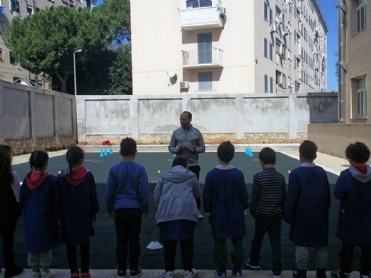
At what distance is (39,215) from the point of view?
391cm

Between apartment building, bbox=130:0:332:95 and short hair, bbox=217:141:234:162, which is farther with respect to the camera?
apartment building, bbox=130:0:332:95

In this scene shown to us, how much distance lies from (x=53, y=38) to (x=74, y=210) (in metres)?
34.6

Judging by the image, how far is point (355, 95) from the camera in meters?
17.5

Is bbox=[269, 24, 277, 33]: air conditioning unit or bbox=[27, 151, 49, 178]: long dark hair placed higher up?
bbox=[269, 24, 277, 33]: air conditioning unit

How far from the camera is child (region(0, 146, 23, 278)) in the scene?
4.10 metres

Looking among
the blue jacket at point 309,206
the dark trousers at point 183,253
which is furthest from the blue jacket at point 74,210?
the blue jacket at point 309,206

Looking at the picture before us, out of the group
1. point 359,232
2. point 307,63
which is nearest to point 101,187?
point 359,232

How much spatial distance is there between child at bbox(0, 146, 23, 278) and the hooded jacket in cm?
153

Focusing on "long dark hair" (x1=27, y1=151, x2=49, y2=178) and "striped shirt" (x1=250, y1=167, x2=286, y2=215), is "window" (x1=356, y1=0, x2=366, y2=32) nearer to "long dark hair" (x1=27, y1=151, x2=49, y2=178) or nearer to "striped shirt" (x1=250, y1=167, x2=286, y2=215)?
"striped shirt" (x1=250, y1=167, x2=286, y2=215)

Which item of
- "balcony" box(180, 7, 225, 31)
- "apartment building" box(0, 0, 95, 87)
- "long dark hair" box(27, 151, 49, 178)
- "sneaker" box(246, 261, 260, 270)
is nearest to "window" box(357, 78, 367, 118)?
"sneaker" box(246, 261, 260, 270)

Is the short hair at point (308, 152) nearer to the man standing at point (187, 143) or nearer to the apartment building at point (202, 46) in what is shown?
the man standing at point (187, 143)

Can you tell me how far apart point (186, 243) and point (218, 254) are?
33 cm

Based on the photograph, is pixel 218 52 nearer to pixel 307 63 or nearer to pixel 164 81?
pixel 164 81

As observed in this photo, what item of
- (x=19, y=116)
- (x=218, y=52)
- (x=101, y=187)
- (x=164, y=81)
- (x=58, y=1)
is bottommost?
(x=101, y=187)
